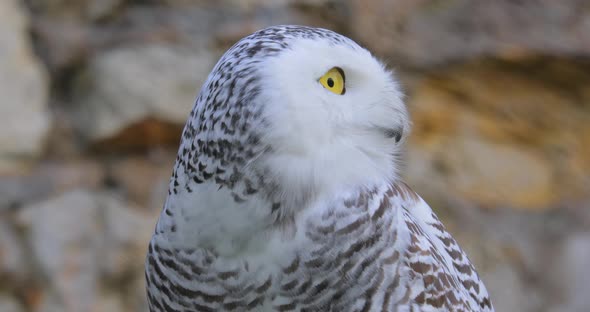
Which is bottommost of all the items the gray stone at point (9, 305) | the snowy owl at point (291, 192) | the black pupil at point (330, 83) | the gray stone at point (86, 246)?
the gray stone at point (9, 305)

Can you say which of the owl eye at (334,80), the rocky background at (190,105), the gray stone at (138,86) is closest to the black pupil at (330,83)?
the owl eye at (334,80)

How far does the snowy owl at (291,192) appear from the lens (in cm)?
114

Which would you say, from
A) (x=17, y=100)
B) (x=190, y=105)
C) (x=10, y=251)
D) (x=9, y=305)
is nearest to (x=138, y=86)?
(x=190, y=105)

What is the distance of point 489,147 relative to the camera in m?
2.87

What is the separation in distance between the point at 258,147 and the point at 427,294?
400 millimetres

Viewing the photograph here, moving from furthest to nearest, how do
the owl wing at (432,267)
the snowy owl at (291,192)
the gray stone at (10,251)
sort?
the gray stone at (10,251) → the owl wing at (432,267) → the snowy owl at (291,192)

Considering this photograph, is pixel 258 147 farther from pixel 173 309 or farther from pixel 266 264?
pixel 173 309

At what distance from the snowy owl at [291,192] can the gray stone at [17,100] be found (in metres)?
1.35

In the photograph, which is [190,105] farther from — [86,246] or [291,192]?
[291,192]

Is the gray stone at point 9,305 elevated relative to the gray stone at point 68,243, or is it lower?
lower

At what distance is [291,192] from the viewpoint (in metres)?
1.17

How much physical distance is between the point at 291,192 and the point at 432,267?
31 centimetres

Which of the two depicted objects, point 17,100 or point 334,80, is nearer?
point 334,80

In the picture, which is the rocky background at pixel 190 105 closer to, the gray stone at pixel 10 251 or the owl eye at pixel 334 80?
the gray stone at pixel 10 251
